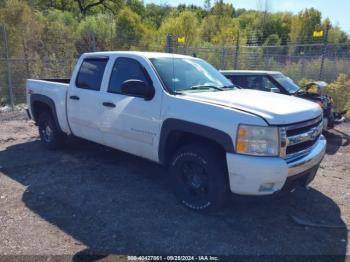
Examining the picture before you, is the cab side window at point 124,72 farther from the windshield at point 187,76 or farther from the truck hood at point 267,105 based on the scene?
the truck hood at point 267,105

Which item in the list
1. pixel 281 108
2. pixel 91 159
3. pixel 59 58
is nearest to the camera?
pixel 281 108

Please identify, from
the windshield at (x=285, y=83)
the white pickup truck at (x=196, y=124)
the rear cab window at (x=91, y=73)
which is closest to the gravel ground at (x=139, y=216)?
the white pickup truck at (x=196, y=124)

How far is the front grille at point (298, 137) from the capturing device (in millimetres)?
3939

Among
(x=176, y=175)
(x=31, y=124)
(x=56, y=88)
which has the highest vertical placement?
(x=56, y=88)

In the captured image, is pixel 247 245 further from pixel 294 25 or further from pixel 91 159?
pixel 294 25

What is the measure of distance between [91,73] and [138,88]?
153 centimetres

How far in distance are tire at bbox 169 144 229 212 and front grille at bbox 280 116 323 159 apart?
70 centimetres

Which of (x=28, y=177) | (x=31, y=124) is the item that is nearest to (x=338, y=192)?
A: (x=28, y=177)

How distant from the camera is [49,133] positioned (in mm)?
7160

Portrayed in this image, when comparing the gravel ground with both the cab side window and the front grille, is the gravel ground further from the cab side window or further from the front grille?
the cab side window

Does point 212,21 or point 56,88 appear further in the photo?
point 212,21

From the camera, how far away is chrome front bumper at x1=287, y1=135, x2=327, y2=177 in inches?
157

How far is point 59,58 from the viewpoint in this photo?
45.9ft

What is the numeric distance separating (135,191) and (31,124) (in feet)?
19.1
